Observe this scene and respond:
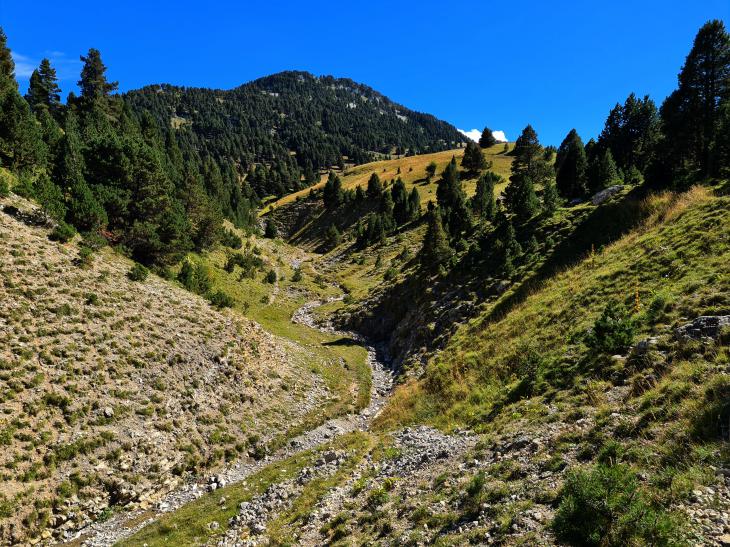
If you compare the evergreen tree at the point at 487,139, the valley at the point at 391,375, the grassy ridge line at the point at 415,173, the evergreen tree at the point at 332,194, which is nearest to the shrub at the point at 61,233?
the valley at the point at 391,375

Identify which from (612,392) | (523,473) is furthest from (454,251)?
(523,473)

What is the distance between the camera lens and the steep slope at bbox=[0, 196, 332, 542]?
57.7 feet

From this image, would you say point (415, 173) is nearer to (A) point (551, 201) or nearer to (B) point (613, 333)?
(A) point (551, 201)

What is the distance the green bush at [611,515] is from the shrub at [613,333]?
1005 cm

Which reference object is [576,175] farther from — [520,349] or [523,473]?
[523,473]

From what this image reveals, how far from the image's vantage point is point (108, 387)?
72.6 ft

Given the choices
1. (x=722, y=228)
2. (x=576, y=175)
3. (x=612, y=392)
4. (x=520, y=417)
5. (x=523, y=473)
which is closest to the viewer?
(x=523, y=473)

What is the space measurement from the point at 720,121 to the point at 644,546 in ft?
154

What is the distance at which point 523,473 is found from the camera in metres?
12.5

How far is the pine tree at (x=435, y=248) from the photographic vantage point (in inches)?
2003

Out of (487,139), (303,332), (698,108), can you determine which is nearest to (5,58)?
(303,332)

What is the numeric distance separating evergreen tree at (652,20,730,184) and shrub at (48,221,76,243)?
56.2m

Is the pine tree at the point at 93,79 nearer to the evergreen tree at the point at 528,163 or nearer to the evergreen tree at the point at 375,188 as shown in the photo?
the evergreen tree at the point at 375,188

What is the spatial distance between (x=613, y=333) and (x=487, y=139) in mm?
166798
